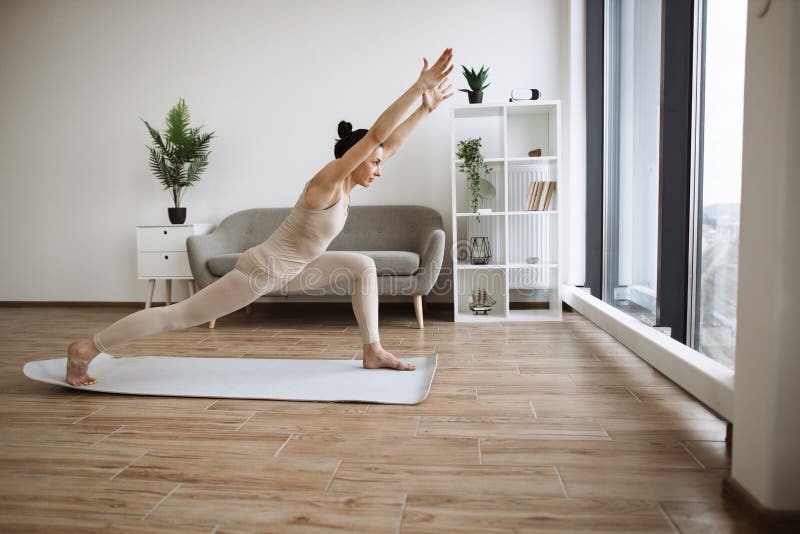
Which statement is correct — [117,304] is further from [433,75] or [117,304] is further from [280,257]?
[433,75]

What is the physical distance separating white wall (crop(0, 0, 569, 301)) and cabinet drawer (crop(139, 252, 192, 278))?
557 mm

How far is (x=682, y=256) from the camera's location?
7.36 feet

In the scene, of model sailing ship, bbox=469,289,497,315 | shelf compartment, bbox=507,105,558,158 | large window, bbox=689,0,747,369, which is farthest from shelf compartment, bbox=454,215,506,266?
large window, bbox=689,0,747,369

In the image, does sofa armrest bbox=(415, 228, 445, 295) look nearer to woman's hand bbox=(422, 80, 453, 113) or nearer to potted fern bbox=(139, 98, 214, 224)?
woman's hand bbox=(422, 80, 453, 113)

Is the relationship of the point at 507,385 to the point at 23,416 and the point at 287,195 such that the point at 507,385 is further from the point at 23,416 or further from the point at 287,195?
the point at 287,195

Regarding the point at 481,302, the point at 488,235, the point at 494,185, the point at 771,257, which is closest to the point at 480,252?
the point at 488,235

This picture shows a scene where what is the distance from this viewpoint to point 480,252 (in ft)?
12.7

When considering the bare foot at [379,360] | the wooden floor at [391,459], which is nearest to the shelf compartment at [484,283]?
the wooden floor at [391,459]

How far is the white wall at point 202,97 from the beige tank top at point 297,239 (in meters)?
2.18

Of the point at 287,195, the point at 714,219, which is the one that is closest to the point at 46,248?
the point at 287,195

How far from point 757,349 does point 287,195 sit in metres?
3.71

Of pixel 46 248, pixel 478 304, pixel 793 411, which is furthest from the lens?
pixel 46 248

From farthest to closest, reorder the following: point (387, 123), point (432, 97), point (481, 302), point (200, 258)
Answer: point (481, 302) < point (200, 258) < point (432, 97) < point (387, 123)

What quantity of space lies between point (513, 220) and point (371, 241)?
3.46ft
